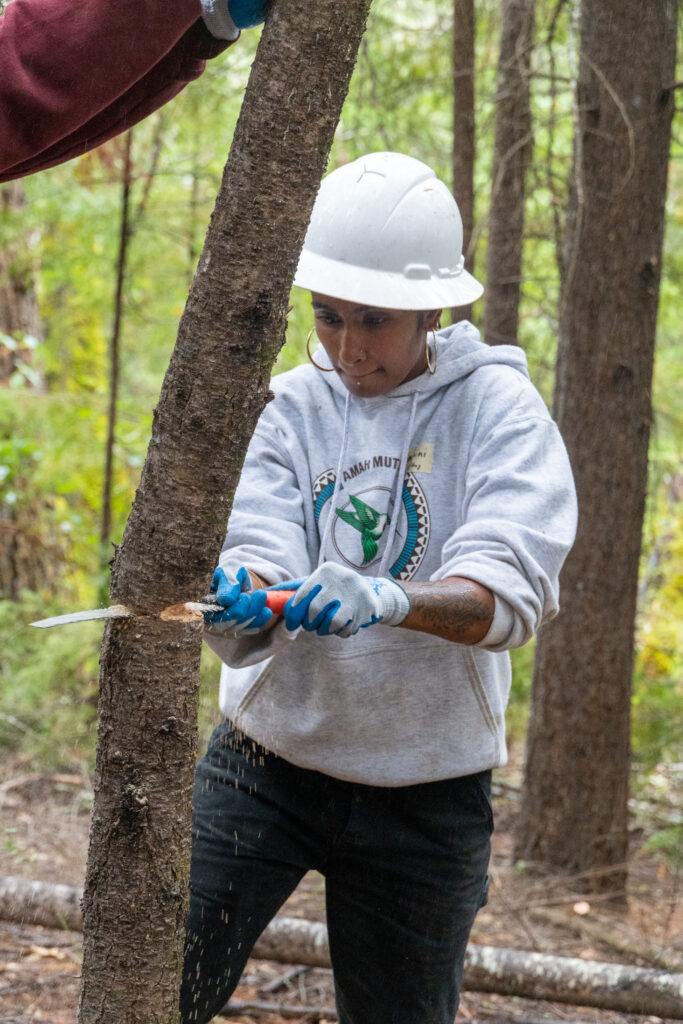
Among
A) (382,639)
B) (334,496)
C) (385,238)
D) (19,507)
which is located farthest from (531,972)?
(19,507)

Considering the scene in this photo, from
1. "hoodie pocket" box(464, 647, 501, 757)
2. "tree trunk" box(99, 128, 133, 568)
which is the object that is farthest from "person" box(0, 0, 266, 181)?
"tree trunk" box(99, 128, 133, 568)

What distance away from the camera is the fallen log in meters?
2.75

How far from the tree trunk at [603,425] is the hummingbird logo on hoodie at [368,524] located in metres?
2.34

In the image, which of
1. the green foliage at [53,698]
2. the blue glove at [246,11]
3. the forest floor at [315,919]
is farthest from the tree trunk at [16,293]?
the blue glove at [246,11]

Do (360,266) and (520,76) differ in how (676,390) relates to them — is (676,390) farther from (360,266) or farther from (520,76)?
(360,266)

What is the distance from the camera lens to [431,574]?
6.73 feet

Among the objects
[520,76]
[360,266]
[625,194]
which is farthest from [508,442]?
[520,76]

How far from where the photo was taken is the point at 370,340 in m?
2.07

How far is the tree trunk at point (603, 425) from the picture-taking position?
405 centimetres

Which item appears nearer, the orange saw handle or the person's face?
the orange saw handle

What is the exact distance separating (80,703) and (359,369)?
3.95 m

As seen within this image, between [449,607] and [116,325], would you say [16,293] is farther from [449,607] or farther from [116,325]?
[449,607]

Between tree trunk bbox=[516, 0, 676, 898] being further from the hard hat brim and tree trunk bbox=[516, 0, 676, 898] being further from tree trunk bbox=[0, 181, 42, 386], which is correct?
tree trunk bbox=[0, 181, 42, 386]

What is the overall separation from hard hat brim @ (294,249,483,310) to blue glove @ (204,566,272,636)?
63cm
